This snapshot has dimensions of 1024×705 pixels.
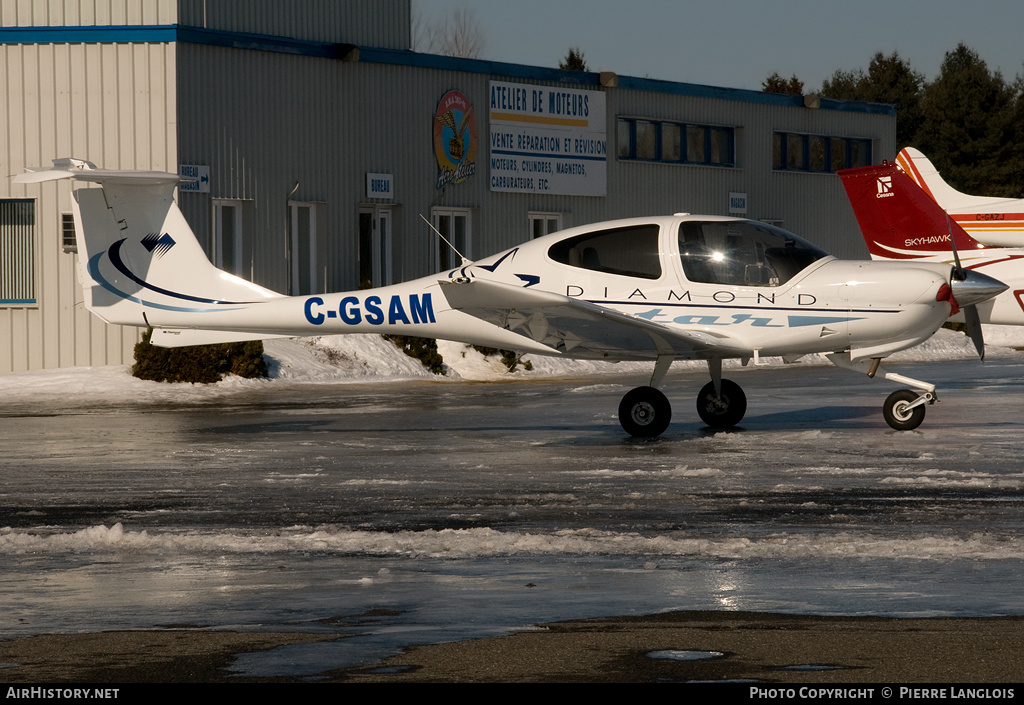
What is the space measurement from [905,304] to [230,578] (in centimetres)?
892

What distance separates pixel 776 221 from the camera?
39438mm

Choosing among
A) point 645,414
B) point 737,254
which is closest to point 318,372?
point 645,414

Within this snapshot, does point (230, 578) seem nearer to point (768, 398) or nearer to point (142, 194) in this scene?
point (142, 194)

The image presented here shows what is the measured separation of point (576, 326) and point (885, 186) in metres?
11.5

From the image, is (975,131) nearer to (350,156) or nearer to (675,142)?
(675,142)

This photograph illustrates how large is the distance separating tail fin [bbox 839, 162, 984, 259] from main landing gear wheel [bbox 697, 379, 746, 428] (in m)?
9.19

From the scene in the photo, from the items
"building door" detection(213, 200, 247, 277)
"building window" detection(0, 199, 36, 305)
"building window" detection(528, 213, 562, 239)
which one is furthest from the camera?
"building window" detection(528, 213, 562, 239)

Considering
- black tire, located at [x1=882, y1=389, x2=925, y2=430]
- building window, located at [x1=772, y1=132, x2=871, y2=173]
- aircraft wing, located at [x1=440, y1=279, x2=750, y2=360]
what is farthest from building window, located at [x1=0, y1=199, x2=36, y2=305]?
building window, located at [x1=772, y1=132, x2=871, y2=173]

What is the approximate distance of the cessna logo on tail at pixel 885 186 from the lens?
2425 cm

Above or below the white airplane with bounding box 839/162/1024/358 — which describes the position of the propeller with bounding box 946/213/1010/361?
below

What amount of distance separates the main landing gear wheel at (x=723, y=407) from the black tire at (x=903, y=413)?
152 cm

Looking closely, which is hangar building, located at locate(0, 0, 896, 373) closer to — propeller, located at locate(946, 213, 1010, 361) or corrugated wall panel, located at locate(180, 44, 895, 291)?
corrugated wall panel, located at locate(180, 44, 895, 291)

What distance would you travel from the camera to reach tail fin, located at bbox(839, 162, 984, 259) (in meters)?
24.1

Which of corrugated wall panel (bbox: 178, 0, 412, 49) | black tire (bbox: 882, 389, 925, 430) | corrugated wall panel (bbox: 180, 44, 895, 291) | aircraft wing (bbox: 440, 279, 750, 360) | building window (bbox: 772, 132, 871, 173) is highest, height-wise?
corrugated wall panel (bbox: 178, 0, 412, 49)
